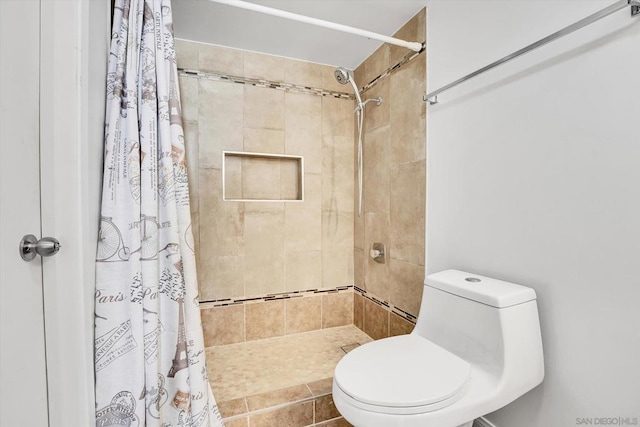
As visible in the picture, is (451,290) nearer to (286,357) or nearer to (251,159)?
(286,357)

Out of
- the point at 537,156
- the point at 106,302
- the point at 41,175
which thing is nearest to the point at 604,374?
the point at 537,156

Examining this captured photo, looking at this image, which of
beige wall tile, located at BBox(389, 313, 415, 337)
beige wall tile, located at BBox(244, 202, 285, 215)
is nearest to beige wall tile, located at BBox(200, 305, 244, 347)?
beige wall tile, located at BBox(244, 202, 285, 215)

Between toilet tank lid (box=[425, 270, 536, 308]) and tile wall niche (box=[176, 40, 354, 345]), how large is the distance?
1.08m

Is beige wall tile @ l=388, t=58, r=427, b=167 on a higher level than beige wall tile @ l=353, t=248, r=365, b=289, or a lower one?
higher

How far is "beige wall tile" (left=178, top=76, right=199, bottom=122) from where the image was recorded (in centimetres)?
187

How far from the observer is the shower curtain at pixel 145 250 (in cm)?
100

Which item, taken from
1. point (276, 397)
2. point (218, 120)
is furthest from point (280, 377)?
point (218, 120)

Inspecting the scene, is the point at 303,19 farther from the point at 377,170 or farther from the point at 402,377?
the point at 402,377

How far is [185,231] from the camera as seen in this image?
118 cm

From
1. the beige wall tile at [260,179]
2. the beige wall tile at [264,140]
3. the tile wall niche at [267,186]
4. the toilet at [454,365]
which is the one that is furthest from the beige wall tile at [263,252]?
the toilet at [454,365]

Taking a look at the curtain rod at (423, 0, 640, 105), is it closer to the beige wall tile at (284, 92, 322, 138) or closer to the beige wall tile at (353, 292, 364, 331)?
the beige wall tile at (284, 92, 322, 138)

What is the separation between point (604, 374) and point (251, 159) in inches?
79.1

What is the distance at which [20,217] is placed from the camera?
0.72m

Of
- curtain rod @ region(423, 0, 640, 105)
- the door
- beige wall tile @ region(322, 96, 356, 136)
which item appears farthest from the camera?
beige wall tile @ region(322, 96, 356, 136)
